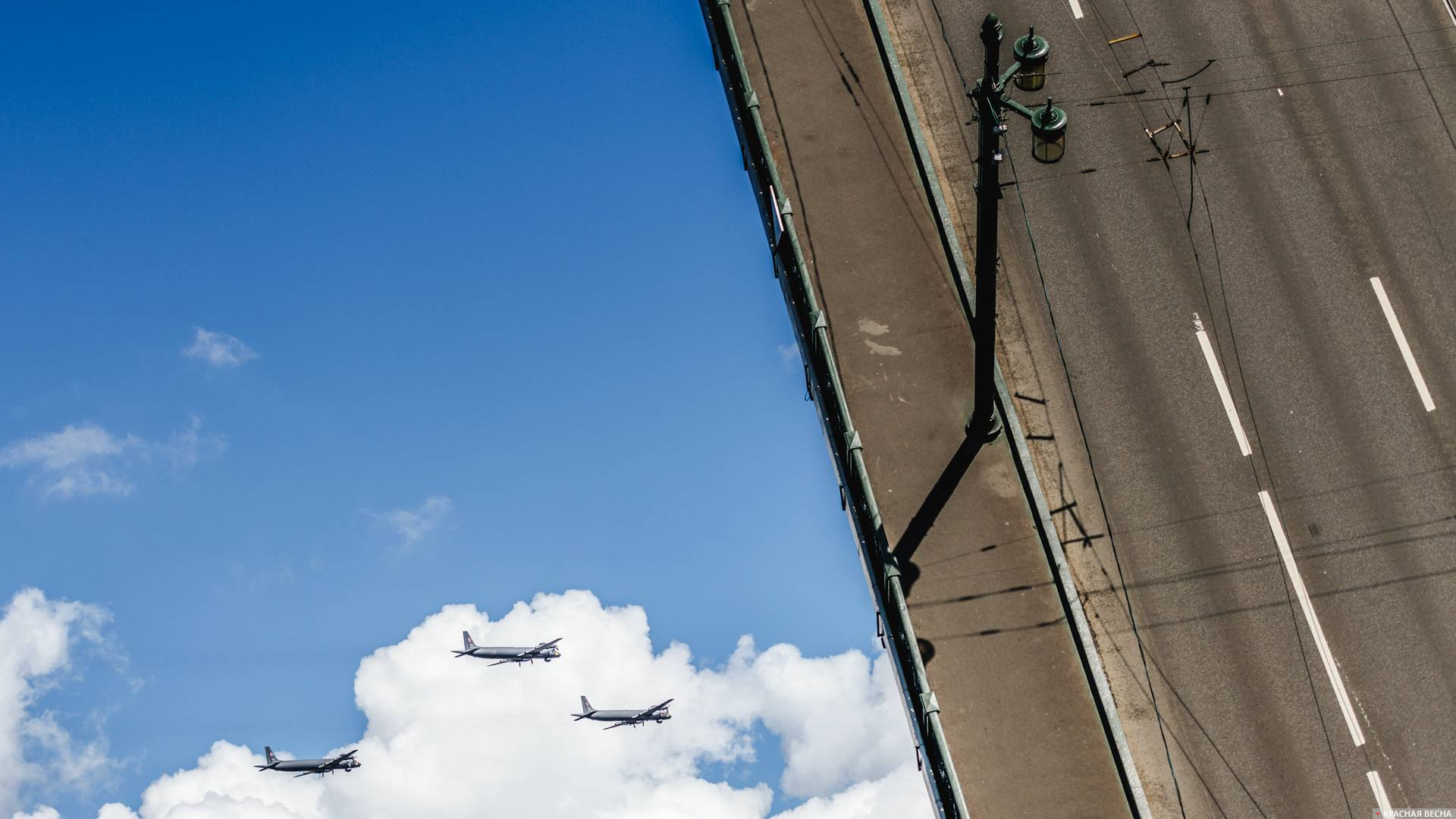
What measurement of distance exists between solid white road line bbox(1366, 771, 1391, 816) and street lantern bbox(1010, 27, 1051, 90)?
16.7 meters

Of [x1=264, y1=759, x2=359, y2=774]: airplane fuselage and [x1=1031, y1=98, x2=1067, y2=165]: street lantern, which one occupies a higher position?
[x1=264, y1=759, x2=359, y2=774]: airplane fuselage

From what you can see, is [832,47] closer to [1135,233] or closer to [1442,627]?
[1135,233]

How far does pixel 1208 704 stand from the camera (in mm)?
27906

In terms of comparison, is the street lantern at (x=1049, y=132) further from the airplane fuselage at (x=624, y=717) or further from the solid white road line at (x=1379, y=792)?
the airplane fuselage at (x=624, y=717)

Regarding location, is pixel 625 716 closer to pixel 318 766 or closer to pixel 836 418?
pixel 318 766

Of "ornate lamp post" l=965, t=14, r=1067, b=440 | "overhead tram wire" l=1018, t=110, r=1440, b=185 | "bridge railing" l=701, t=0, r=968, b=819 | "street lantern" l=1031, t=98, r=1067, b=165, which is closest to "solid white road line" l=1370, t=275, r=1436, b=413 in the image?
"overhead tram wire" l=1018, t=110, r=1440, b=185

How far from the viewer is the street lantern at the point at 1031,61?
19.2m

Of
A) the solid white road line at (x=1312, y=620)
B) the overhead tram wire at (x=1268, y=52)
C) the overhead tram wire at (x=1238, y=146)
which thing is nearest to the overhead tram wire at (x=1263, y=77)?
the overhead tram wire at (x=1268, y=52)

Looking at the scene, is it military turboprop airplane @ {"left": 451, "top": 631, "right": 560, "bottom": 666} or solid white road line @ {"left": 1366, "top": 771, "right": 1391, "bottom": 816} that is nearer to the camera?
solid white road line @ {"left": 1366, "top": 771, "right": 1391, "bottom": 816}

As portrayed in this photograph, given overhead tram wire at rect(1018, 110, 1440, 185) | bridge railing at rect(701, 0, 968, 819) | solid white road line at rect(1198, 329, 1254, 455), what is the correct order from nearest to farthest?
bridge railing at rect(701, 0, 968, 819) → solid white road line at rect(1198, 329, 1254, 455) → overhead tram wire at rect(1018, 110, 1440, 185)

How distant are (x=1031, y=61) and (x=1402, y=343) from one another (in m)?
16.9

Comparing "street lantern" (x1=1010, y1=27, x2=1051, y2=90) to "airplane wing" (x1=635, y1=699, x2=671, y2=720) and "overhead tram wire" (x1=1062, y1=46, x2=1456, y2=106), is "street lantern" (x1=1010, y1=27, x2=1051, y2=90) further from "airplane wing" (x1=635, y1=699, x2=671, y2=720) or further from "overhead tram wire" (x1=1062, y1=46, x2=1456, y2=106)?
"airplane wing" (x1=635, y1=699, x2=671, y2=720)

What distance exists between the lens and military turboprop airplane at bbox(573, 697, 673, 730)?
310 ft

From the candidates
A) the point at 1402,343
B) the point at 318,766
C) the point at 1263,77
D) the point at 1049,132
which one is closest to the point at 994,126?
the point at 1049,132
